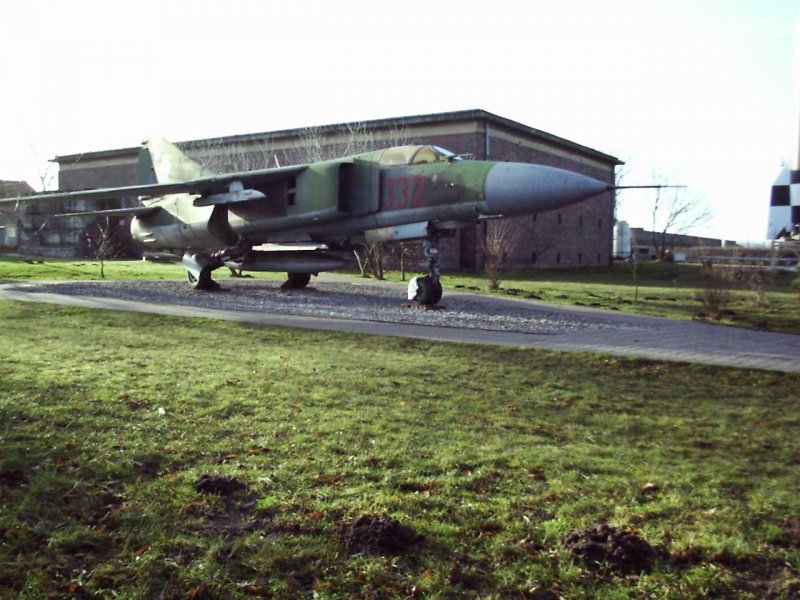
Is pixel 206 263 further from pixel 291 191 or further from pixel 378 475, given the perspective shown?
pixel 378 475

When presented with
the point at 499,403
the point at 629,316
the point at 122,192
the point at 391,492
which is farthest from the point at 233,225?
the point at 391,492

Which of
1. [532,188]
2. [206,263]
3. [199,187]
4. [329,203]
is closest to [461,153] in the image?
[206,263]

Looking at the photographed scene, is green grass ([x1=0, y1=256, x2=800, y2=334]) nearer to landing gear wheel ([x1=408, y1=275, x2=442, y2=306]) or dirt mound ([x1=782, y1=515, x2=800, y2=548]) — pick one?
landing gear wheel ([x1=408, y1=275, x2=442, y2=306])

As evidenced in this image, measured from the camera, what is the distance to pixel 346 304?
50.4 feet

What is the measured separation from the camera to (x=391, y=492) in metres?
4.02

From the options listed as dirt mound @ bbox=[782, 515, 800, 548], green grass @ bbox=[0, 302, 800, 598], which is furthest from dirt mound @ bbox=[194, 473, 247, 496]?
dirt mound @ bbox=[782, 515, 800, 548]

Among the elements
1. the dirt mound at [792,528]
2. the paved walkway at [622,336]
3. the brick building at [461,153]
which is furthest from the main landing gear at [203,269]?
the dirt mound at [792,528]

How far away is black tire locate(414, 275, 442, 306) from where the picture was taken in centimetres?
1498

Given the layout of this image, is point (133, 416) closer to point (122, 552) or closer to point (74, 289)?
point (122, 552)

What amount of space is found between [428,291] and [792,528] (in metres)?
11.6

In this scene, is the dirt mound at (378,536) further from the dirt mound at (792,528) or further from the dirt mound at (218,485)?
the dirt mound at (792,528)

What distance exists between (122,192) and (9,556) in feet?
49.5

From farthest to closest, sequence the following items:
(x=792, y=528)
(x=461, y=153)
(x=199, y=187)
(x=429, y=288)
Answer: (x=461, y=153), (x=199, y=187), (x=429, y=288), (x=792, y=528)

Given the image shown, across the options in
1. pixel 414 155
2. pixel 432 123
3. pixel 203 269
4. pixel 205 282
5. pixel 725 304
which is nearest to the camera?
pixel 414 155
